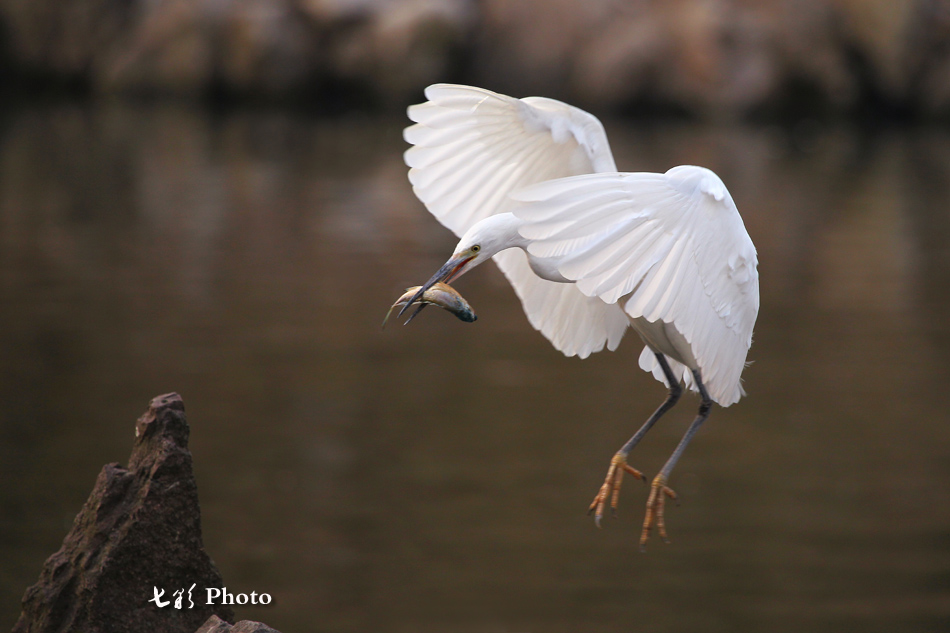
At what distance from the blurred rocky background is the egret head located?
19144 millimetres

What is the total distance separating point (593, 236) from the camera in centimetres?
295

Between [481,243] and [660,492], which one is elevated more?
[481,243]

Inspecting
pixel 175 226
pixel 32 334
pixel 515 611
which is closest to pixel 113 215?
pixel 175 226

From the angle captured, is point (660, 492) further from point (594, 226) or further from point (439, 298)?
point (594, 226)

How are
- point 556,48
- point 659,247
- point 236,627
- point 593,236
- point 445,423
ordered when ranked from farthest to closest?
point 556,48
point 445,423
point 659,247
point 593,236
point 236,627

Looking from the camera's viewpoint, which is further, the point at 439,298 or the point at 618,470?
the point at 618,470

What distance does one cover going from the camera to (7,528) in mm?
6129

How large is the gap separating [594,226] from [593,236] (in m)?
0.03

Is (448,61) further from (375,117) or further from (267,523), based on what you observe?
(267,523)

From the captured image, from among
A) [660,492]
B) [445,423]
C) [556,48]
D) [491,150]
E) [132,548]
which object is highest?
[556,48]

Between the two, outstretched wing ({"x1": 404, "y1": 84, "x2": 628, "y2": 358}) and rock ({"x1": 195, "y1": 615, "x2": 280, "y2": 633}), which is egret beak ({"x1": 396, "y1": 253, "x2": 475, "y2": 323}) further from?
rock ({"x1": 195, "y1": 615, "x2": 280, "y2": 633})

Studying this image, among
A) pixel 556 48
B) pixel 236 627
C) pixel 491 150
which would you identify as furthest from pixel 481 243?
pixel 556 48

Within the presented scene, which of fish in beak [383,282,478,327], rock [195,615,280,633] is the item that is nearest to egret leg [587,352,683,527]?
fish in beak [383,282,478,327]

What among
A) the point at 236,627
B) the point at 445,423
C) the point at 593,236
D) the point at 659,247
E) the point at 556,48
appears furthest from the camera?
the point at 556,48
